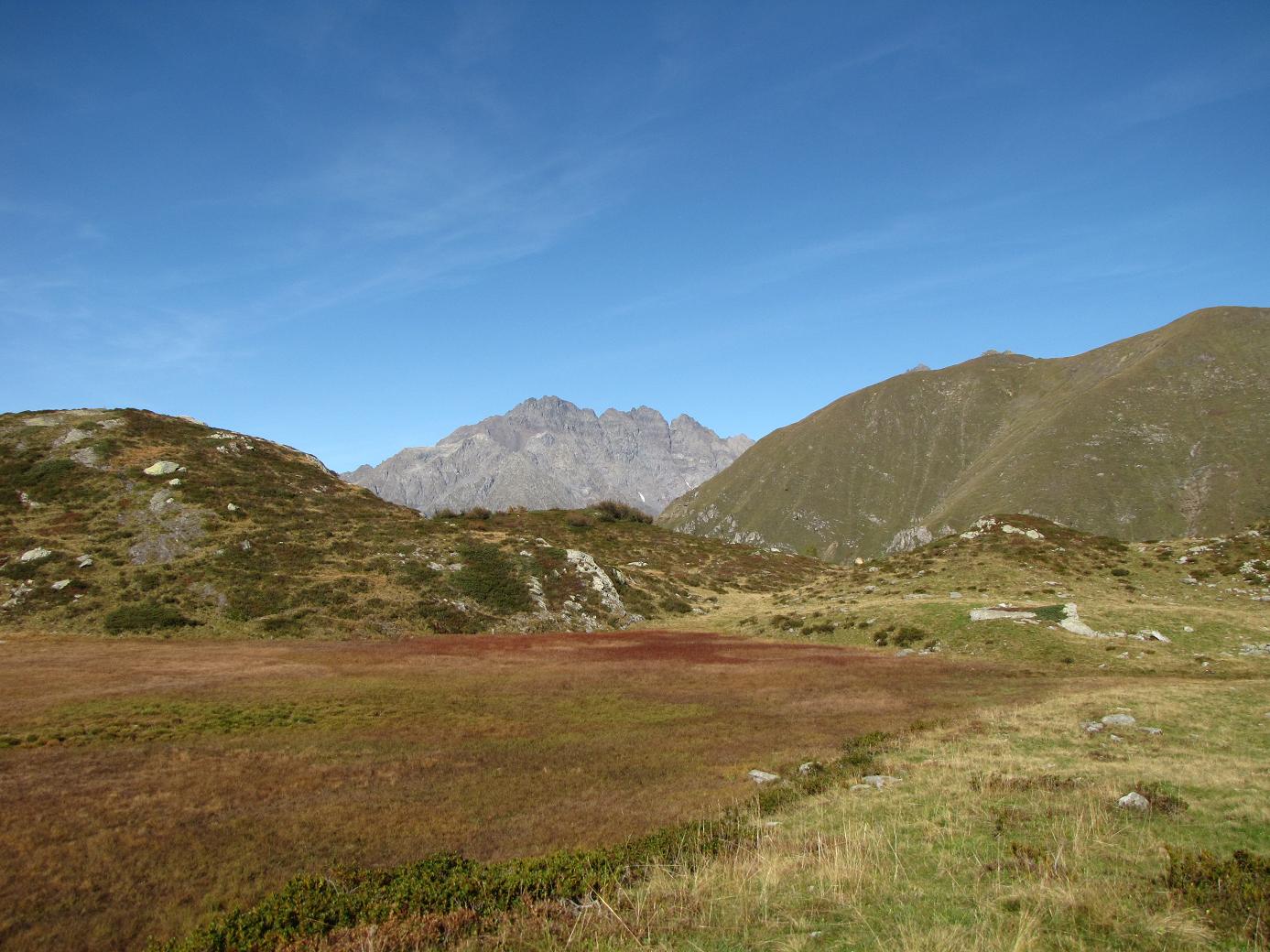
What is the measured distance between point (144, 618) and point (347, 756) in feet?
138

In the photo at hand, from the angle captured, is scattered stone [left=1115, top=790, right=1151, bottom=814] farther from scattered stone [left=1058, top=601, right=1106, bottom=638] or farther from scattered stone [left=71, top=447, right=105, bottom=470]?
scattered stone [left=71, top=447, right=105, bottom=470]

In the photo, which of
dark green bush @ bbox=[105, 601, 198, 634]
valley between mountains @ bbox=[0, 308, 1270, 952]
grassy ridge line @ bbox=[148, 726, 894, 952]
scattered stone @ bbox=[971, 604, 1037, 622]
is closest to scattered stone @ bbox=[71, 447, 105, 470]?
valley between mountains @ bbox=[0, 308, 1270, 952]

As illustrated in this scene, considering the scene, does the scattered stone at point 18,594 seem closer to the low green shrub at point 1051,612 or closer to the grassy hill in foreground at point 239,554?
the grassy hill in foreground at point 239,554

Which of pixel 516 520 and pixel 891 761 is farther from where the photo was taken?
pixel 516 520

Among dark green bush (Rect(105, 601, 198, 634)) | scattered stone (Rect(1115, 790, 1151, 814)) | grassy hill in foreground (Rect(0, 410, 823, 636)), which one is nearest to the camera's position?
scattered stone (Rect(1115, 790, 1151, 814))

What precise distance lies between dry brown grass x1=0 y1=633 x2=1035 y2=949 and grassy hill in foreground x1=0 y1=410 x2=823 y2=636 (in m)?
14.5

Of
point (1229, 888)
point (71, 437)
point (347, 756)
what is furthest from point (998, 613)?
point (71, 437)

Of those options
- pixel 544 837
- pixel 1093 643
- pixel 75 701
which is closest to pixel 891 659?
pixel 1093 643

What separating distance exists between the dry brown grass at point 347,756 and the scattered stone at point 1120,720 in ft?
17.9

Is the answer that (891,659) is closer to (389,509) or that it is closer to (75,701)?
(75,701)

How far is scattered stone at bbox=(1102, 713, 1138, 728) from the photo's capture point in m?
20.5

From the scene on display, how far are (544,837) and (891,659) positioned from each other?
32.2 meters

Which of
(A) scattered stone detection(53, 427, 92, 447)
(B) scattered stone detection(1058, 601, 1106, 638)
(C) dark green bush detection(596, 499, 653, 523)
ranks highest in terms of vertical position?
(A) scattered stone detection(53, 427, 92, 447)

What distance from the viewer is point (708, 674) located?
118ft
